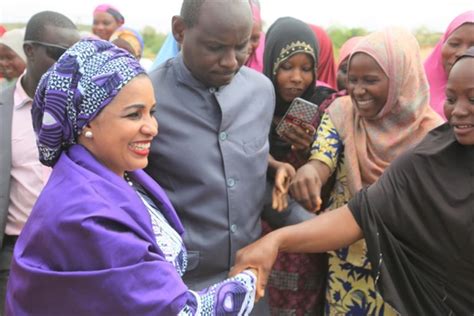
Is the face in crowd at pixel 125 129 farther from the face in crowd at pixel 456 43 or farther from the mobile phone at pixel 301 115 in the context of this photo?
A: the face in crowd at pixel 456 43

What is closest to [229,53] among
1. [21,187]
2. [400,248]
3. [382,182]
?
[382,182]

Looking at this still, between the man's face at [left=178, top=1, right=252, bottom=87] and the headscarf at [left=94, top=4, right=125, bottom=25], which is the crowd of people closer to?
the man's face at [left=178, top=1, right=252, bottom=87]

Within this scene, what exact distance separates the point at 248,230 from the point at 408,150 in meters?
0.76

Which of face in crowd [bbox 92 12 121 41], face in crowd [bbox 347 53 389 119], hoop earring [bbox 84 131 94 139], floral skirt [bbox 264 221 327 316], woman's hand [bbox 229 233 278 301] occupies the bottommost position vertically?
face in crowd [bbox 92 12 121 41]

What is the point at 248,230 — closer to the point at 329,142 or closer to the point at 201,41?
the point at 329,142

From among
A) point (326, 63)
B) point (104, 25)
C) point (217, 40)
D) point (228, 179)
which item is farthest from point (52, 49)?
point (104, 25)

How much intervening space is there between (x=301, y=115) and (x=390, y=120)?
16.3 inches

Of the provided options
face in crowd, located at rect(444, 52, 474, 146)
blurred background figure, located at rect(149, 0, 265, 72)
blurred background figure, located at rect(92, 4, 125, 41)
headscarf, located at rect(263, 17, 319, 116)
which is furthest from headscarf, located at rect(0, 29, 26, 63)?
blurred background figure, located at rect(92, 4, 125, 41)

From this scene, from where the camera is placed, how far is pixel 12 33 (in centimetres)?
459

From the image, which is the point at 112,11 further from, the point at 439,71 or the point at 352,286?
the point at 352,286

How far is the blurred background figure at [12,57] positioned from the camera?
4.50 meters

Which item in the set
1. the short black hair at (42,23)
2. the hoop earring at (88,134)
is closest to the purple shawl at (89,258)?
the hoop earring at (88,134)

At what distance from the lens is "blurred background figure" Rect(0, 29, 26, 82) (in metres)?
4.50

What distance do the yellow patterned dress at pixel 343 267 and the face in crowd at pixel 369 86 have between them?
0.68 feet
